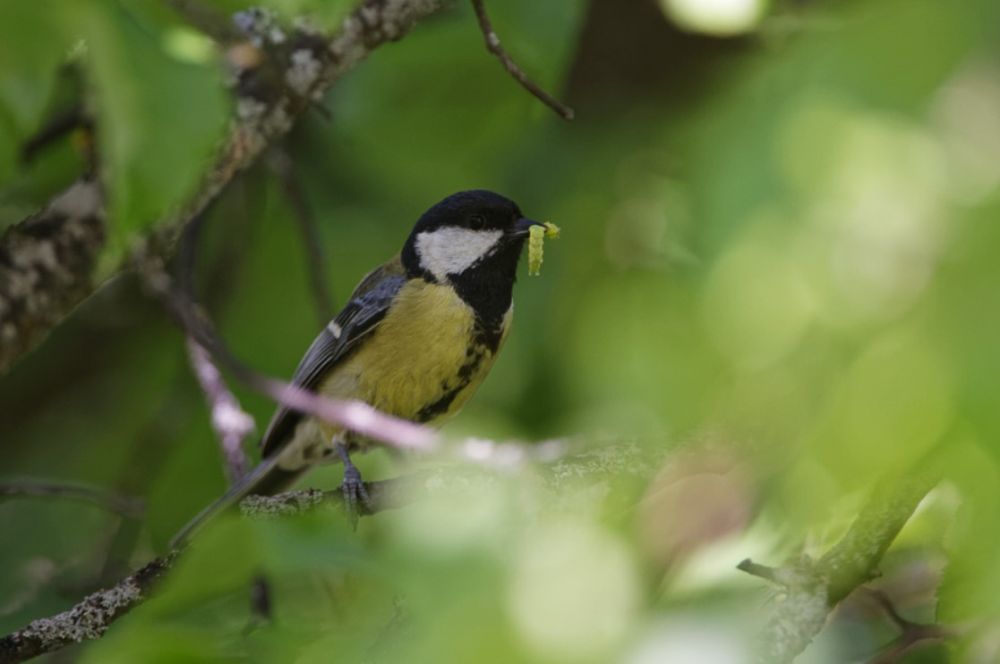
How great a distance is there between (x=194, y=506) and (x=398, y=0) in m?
1.21

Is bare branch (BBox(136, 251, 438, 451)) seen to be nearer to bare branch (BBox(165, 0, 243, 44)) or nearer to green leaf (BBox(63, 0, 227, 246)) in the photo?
bare branch (BBox(165, 0, 243, 44))

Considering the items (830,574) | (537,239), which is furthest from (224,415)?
(830,574)

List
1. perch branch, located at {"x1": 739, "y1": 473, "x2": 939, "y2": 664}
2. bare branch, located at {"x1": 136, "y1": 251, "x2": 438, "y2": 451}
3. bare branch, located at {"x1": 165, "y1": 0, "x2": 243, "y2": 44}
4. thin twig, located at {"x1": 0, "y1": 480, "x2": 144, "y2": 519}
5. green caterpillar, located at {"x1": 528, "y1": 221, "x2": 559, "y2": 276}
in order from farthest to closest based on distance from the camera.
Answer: thin twig, located at {"x1": 0, "y1": 480, "x2": 144, "y2": 519}, green caterpillar, located at {"x1": 528, "y1": 221, "x2": 559, "y2": 276}, bare branch, located at {"x1": 136, "y1": 251, "x2": 438, "y2": 451}, perch branch, located at {"x1": 739, "y1": 473, "x2": 939, "y2": 664}, bare branch, located at {"x1": 165, "y1": 0, "x2": 243, "y2": 44}

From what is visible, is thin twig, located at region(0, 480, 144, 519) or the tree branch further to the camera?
thin twig, located at region(0, 480, 144, 519)

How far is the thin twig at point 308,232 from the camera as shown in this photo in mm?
2645

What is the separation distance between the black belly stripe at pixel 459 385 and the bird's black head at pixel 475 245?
0.30 ft

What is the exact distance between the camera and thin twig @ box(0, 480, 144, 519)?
245cm

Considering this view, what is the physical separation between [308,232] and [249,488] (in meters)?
0.56

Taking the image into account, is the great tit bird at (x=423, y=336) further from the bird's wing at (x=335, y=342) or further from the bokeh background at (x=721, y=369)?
the bokeh background at (x=721, y=369)

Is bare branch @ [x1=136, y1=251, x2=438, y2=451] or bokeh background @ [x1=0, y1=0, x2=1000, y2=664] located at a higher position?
bokeh background @ [x1=0, y1=0, x2=1000, y2=664]

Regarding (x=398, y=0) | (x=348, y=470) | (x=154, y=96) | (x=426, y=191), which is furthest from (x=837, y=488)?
(x=426, y=191)

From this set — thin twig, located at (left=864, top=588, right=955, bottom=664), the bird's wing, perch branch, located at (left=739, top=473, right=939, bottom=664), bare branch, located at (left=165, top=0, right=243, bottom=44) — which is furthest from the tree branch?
thin twig, located at (left=864, top=588, right=955, bottom=664)

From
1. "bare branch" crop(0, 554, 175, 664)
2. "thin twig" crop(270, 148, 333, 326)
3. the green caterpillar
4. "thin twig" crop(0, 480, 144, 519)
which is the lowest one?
"thin twig" crop(0, 480, 144, 519)

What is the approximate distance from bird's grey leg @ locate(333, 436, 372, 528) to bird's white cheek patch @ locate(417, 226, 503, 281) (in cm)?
43
